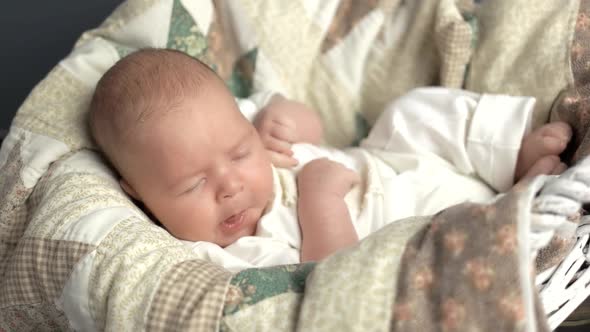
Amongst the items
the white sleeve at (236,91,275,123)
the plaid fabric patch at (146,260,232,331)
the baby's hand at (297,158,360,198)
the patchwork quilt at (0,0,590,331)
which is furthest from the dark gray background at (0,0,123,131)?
the plaid fabric patch at (146,260,232,331)

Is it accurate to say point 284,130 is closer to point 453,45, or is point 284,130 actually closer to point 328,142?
point 328,142

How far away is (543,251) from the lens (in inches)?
36.3

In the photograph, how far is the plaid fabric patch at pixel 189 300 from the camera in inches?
31.4

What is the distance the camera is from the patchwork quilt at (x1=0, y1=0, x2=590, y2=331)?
74 centimetres

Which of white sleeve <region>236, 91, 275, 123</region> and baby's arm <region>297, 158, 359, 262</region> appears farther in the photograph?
white sleeve <region>236, 91, 275, 123</region>

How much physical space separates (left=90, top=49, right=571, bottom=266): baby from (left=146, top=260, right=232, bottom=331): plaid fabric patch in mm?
258

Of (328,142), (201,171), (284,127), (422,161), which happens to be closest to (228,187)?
(201,171)

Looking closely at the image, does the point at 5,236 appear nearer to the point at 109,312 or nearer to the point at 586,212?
the point at 109,312

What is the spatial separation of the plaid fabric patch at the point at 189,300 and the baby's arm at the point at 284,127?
464mm

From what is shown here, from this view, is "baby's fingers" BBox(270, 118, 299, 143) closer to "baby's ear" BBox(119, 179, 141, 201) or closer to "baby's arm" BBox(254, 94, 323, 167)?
"baby's arm" BBox(254, 94, 323, 167)

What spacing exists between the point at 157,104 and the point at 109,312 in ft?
1.19

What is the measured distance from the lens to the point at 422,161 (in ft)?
4.26

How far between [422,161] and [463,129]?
0.32ft

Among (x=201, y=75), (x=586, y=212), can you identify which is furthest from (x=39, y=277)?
(x=586, y=212)
